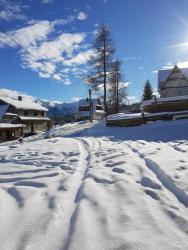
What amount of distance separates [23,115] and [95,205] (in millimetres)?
49297

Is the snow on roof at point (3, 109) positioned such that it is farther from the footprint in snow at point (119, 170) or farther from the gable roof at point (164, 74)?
the footprint in snow at point (119, 170)

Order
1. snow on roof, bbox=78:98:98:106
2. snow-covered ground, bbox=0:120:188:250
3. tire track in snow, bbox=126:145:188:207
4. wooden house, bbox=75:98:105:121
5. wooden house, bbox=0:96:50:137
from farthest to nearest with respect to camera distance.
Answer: snow on roof, bbox=78:98:98:106 → wooden house, bbox=75:98:105:121 → wooden house, bbox=0:96:50:137 → tire track in snow, bbox=126:145:188:207 → snow-covered ground, bbox=0:120:188:250

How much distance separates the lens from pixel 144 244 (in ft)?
11.0

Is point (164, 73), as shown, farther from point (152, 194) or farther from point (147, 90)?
point (152, 194)

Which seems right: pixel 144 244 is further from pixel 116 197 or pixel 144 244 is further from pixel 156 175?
pixel 156 175

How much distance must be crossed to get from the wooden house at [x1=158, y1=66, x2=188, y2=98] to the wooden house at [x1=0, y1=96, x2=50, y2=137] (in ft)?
74.1

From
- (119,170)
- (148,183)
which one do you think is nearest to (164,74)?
(119,170)

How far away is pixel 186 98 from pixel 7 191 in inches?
803

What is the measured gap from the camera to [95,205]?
4.75 meters

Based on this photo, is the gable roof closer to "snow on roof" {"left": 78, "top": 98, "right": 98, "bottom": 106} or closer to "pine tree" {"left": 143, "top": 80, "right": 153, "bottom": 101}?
"pine tree" {"left": 143, "top": 80, "right": 153, "bottom": 101}

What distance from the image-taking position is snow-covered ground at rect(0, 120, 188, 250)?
3535mm

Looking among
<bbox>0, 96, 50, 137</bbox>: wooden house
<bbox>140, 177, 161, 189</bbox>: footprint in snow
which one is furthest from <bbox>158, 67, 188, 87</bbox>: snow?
<bbox>140, 177, 161, 189</bbox>: footprint in snow

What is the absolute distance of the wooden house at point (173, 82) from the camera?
124 feet

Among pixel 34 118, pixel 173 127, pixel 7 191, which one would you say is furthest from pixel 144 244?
pixel 34 118
